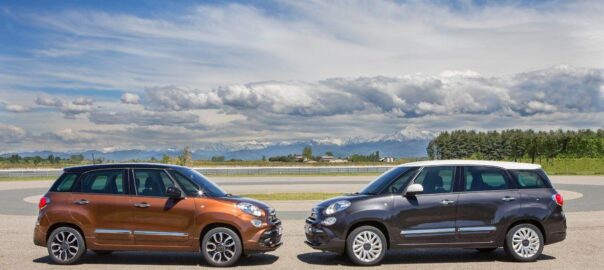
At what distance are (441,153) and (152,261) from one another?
375ft

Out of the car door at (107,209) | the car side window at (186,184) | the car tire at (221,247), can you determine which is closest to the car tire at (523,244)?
the car tire at (221,247)

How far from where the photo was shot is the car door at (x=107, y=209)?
10.3m

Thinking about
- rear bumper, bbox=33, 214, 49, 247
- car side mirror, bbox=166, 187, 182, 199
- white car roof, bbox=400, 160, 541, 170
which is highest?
white car roof, bbox=400, 160, 541, 170

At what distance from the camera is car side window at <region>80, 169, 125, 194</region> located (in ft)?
34.6

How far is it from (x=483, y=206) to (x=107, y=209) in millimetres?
6227

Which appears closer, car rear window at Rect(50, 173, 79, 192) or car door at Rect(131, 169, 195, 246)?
car door at Rect(131, 169, 195, 246)

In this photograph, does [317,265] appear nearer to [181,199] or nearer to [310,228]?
[310,228]

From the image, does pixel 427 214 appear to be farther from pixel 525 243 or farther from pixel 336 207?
pixel 525 243

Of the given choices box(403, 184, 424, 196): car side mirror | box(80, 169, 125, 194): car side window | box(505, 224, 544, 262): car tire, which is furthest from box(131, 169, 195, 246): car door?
box(505, 224, 544, 262): car tire

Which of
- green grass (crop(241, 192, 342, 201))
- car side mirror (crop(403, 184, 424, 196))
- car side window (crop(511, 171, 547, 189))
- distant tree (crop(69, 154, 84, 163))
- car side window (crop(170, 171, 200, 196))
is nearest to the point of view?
car side mirror (crop(403, 184, 424, 196))

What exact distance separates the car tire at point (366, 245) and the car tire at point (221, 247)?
1.79 meters

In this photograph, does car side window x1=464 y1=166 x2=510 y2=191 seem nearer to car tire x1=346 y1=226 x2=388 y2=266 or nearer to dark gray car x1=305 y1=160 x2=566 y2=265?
dark gray car x1=305 y1=160 x2=566 y2=265

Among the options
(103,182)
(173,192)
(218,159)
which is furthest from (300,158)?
(173,192)

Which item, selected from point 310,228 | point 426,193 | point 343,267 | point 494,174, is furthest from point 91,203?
point 494,174
